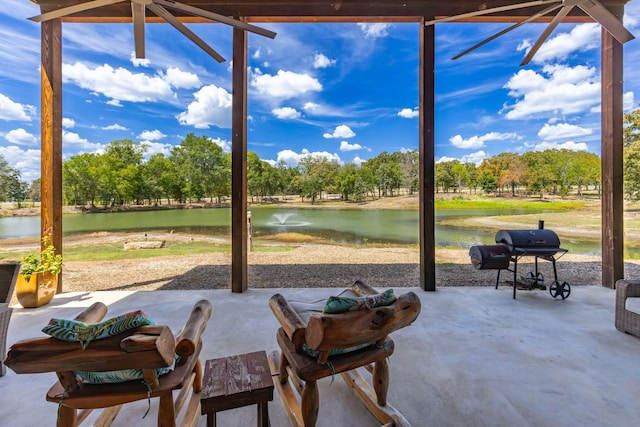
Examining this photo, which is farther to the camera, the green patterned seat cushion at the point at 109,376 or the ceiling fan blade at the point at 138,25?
the ceiling fan blade at the point at 138,25

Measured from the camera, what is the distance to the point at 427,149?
3.67 metres

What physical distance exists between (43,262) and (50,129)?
173 cm

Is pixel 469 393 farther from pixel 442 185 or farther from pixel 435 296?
pixel 442 185

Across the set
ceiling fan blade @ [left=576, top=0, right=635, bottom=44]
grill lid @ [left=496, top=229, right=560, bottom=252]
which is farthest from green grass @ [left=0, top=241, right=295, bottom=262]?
ceiling fan blade @ [left=576, top=0, right=635, bottom=44]

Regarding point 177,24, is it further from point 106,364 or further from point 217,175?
point 217,175

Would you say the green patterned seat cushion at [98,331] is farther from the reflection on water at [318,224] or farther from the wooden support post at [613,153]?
the reflection on water at [318,224]

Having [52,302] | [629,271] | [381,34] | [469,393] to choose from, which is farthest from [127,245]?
[629,271]

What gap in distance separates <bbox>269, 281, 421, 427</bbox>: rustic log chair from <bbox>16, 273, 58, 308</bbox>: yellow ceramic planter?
344cm

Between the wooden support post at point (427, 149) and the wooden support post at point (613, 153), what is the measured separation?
8.00 ft

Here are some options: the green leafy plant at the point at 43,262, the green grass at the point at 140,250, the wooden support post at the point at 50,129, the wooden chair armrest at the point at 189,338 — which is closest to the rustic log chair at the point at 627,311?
the wooden chair armrest at the point at 189,338

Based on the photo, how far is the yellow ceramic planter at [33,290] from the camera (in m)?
3.12

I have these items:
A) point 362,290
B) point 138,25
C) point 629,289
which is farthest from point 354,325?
point 138,25

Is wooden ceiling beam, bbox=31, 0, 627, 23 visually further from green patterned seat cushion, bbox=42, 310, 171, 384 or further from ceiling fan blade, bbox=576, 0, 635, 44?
green patterned seat cushion, bbox=42, 310, 171, 384

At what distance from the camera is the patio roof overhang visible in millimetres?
3555
